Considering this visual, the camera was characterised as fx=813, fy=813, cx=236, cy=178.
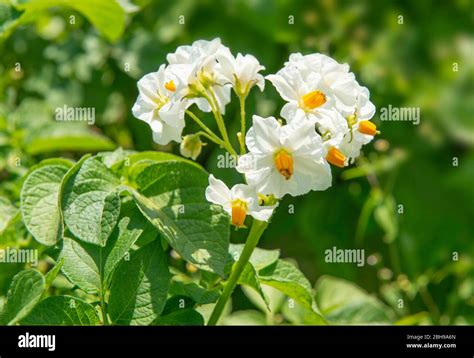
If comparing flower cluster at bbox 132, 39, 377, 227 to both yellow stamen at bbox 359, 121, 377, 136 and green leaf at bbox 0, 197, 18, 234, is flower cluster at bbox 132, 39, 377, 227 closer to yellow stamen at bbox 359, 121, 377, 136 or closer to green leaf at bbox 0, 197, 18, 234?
yellow stamen at bbox 359, 121, 377, 136

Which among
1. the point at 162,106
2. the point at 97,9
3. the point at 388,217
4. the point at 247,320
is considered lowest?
the point at 247,320

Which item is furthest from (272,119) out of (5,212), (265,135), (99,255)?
(5,212)

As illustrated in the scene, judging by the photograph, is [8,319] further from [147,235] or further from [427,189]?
[427,189]

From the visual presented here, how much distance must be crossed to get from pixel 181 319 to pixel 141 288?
0.05m

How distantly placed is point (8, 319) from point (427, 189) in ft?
4.31

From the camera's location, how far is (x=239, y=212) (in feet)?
2.60

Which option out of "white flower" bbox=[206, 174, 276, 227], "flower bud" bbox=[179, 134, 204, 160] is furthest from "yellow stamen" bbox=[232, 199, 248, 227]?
"flower bud" bbox=[179, 134, 204, 160]

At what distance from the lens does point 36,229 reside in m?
0.82

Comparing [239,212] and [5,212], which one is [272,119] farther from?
[5,212]

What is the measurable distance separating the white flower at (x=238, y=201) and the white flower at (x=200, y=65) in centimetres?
10

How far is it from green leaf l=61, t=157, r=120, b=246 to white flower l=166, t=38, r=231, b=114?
0.41ft

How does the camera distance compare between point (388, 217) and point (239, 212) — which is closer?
point (239, 212)

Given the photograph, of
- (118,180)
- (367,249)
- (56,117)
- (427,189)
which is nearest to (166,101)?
(118,180)
